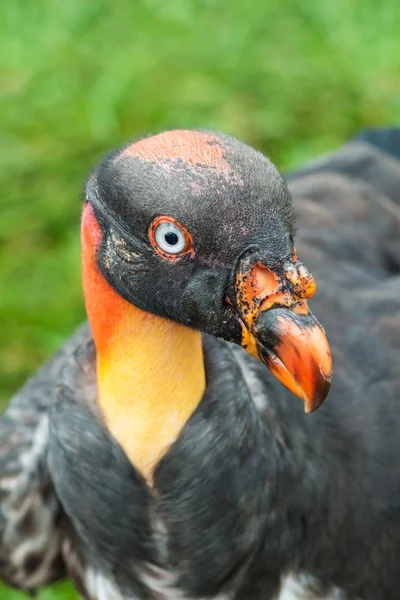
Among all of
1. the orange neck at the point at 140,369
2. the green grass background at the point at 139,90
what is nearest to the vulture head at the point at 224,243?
the orange neck at the point at 140,369

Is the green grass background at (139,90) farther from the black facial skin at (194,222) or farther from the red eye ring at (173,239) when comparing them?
the red eye ring at (173,239)

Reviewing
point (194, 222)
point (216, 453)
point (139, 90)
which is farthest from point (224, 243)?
point (139, 90)

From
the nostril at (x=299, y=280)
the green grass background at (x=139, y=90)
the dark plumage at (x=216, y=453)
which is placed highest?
the green grass background at (x=139, y=90)

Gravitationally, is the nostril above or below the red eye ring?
below

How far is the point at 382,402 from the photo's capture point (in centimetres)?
286

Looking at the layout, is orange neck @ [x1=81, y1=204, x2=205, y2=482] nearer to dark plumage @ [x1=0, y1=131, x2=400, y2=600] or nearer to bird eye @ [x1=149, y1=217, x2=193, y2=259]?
dark plumage @ [x1=0, y1=131, x2=400, y2=600]

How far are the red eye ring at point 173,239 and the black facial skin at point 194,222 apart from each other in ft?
0.04

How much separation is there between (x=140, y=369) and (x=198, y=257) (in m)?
0.42

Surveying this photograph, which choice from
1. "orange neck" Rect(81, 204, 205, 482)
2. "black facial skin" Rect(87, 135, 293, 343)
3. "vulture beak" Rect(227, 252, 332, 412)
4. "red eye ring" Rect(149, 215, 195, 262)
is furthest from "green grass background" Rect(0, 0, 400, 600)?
"vulture beak" Rect(227, 252, 332, 412)

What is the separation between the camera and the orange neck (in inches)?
93.4

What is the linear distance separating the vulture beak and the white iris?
13 centimetres

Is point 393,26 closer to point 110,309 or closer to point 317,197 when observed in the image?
point 317,197

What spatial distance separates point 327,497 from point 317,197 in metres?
1.32

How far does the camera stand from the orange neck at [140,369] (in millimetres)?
2371
